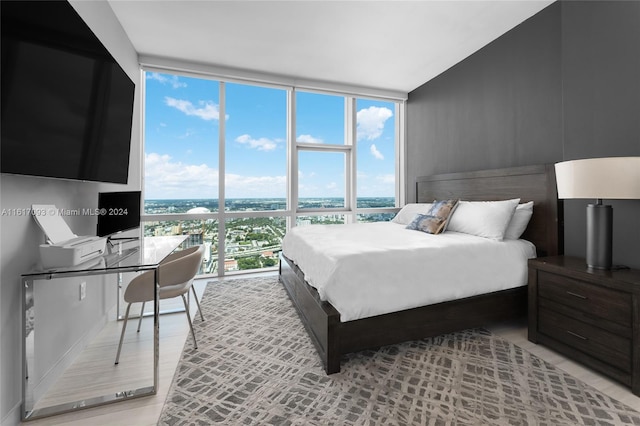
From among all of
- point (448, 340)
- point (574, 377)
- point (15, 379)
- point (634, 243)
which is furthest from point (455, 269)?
point (15, 379)

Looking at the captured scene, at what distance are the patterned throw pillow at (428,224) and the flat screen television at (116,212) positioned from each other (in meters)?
2.83

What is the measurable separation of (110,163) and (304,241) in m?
1.68

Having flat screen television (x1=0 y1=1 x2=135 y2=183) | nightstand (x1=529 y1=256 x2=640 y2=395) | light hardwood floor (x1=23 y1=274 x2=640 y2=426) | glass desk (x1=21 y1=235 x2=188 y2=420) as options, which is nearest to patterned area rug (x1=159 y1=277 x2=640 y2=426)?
light hardwood floor (x1=23 y1=274 x2=640 y2=426)

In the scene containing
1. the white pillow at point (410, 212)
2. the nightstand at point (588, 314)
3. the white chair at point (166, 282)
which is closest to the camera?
the nightstand at point (588, 314)

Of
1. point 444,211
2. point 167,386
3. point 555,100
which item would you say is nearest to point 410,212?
point 444,211

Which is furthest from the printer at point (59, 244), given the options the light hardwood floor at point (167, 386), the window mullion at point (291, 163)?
the window mullion at point (291, 163)

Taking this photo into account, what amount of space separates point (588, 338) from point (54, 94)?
135 inches

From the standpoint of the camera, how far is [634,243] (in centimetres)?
199

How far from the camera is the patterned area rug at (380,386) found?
1.44 metres

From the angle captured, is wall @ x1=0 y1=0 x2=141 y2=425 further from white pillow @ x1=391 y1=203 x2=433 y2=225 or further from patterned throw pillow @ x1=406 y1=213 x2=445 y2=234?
white pillow @ x1=391 y1=203 x2=433 y2=225

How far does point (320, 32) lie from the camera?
300 cm

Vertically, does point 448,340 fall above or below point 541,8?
below

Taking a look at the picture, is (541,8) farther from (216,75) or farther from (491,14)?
(216,75)

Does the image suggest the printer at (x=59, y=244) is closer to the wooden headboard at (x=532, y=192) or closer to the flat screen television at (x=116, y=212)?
the flat screen television at (x=116, y=212)
